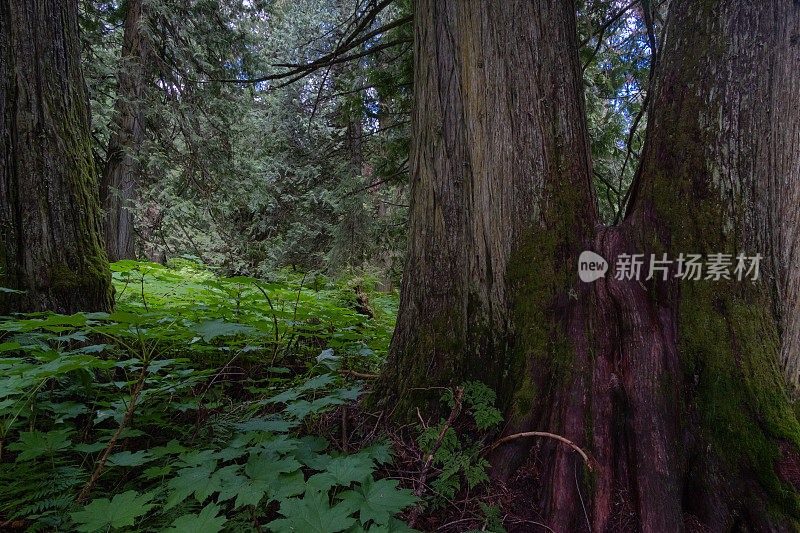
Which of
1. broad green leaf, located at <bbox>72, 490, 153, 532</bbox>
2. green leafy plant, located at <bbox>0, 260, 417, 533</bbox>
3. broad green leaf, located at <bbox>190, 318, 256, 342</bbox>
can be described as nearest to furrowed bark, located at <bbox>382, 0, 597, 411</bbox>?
green leafy plant, located at <bbox>0, 260, 417, 533</bbox>

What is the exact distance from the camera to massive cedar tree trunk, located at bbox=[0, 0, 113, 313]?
220cm

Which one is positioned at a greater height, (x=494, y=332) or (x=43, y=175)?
(x=43, y=175)

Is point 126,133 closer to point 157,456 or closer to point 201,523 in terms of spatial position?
point 157,456

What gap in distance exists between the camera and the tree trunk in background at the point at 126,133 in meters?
6.48

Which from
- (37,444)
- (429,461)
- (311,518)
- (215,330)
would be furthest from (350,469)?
(37,444)

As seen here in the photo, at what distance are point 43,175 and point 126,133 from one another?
213 inches

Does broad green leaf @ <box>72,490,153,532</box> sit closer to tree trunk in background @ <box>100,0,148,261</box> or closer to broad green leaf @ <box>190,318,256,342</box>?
broad green leaf @ <box>190,318,256,342</box>

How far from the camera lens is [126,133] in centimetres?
670

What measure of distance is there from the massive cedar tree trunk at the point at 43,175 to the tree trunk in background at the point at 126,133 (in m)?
4.55

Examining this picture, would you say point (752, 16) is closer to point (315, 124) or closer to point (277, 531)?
point (277, 531)

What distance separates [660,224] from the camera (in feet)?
5.40

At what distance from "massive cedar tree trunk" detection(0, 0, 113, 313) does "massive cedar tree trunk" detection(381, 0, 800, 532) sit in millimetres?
2004

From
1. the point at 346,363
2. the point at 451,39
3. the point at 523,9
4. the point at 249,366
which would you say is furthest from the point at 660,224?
the point at 249,366

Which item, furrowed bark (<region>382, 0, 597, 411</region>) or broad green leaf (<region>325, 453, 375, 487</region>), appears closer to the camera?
broad green leaf (<region>325, 453, 375, 487</region>)
